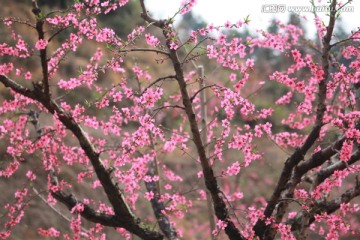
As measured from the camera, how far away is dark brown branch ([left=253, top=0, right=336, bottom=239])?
485 cm

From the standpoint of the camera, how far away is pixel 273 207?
5.63 meters

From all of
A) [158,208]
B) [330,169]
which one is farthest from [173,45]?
[158,208]

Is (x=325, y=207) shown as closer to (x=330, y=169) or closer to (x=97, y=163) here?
(x=330, y=169)

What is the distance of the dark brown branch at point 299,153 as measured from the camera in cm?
485

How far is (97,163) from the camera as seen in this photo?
6.05 m

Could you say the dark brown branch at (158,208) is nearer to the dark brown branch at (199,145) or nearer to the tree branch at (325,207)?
the dark brown branch at (199,145)

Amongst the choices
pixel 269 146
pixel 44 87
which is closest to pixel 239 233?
pixel 44 87

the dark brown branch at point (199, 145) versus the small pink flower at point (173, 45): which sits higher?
the small pink flower at point (173, 45)

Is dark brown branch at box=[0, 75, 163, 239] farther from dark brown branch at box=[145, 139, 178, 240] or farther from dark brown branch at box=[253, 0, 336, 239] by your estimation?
dark brown branch at box=[253, 0, 336, 239]

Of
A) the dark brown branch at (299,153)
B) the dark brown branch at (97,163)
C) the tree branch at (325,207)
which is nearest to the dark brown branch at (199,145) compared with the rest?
the dark brown branch at (299,153)

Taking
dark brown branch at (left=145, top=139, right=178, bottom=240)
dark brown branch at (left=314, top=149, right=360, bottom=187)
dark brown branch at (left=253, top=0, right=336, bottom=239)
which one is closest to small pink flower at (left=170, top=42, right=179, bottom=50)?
dark brown branch at (left=253, top=0, right=336, bottom=239)

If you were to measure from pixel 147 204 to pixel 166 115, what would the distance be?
6129 mm

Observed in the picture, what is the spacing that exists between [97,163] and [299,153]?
9.66 feet

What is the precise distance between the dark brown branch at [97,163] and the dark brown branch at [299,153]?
1685 mm
